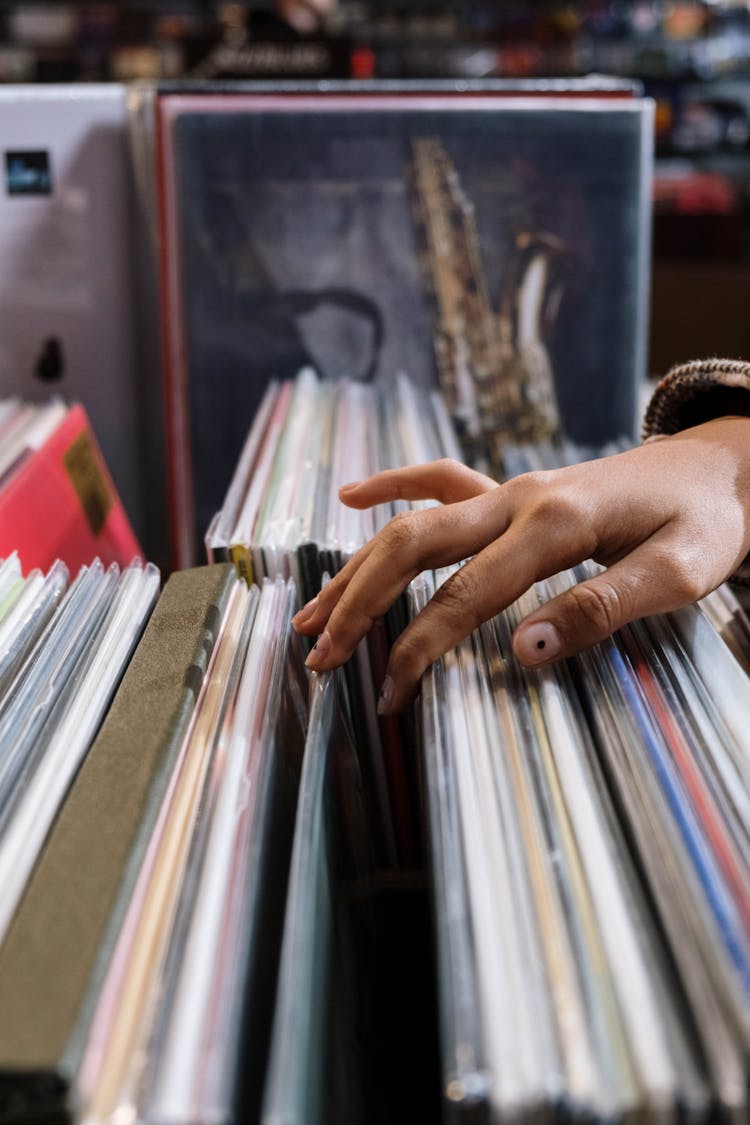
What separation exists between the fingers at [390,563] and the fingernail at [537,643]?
0.09 metres

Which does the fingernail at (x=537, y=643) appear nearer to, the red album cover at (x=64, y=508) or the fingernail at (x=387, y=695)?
the fingernail at (x=387, y=695)

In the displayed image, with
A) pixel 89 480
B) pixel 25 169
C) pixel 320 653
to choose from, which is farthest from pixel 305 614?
pixel 25 169

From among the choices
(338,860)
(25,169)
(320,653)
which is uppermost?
(25,169)

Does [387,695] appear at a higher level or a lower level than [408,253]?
lower

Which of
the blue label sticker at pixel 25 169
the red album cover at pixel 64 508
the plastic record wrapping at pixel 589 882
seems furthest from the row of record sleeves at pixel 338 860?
the blue label sticker at pixel 25 169

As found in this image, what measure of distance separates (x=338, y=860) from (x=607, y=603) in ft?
0.75

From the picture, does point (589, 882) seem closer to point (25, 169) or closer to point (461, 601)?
point (461, 601)

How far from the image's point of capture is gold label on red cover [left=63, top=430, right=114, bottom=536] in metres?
1.14

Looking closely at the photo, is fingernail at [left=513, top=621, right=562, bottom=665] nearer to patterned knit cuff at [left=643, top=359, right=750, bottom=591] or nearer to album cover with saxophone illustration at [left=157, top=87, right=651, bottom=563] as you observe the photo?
patterned knit cuff at [left=643, top=359, right=750, bottom=591]

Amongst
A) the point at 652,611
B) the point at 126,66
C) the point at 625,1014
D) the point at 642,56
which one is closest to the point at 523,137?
the point at 652,611

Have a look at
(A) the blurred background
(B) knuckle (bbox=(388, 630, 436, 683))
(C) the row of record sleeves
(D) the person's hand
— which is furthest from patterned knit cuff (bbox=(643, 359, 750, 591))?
(A) the blurred background

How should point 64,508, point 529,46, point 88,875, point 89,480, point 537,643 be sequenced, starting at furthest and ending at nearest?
point 529,46 → point 89,480 → point 64,508 → point 537,643 → point 88,875

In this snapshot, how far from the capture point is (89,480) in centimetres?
119

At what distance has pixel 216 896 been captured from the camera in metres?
0.48
